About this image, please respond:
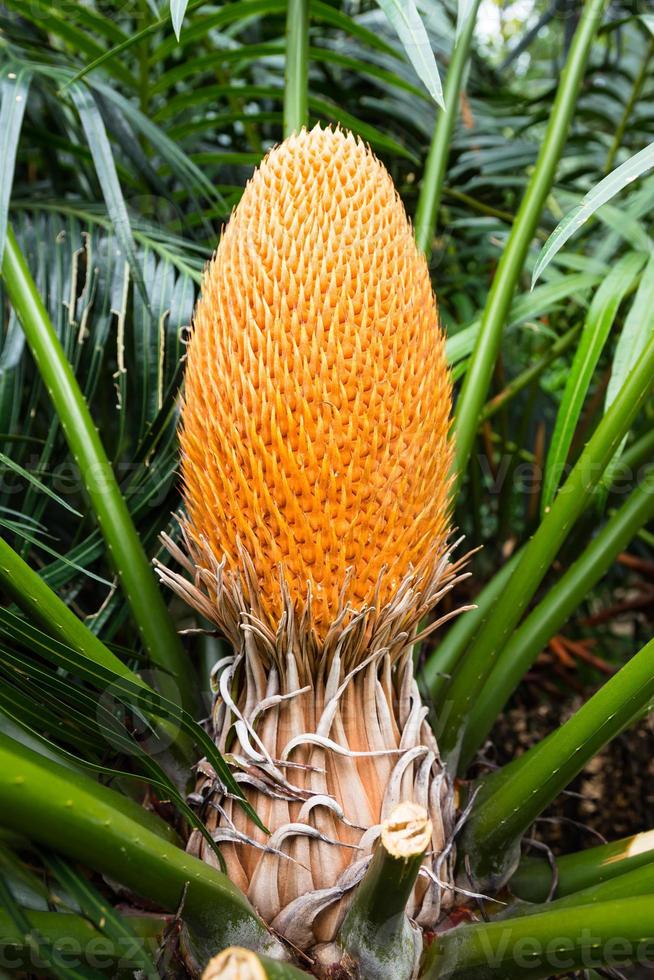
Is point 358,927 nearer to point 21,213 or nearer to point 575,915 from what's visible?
point 575,915

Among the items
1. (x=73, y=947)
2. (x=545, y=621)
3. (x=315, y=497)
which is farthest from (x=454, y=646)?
(x=73, y=947)

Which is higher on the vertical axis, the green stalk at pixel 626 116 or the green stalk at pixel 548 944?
the green stalk at pixel 626 116

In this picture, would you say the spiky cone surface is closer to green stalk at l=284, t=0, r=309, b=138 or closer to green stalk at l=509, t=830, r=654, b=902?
green stalk at l=509, t=830, r=654, b=902

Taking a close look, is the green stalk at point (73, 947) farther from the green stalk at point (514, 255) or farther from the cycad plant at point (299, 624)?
the green stalk at point (514, 255)

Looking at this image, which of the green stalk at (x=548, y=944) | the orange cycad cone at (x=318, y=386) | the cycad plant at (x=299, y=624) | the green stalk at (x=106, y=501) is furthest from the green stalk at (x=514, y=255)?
the green stalk at (x=548, y=944)

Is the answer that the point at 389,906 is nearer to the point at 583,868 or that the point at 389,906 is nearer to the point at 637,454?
the point at 583,868

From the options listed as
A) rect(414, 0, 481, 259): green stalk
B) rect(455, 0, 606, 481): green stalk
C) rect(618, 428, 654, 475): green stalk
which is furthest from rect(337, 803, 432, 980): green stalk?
rect(414, 0, 481, 259): green stalk
